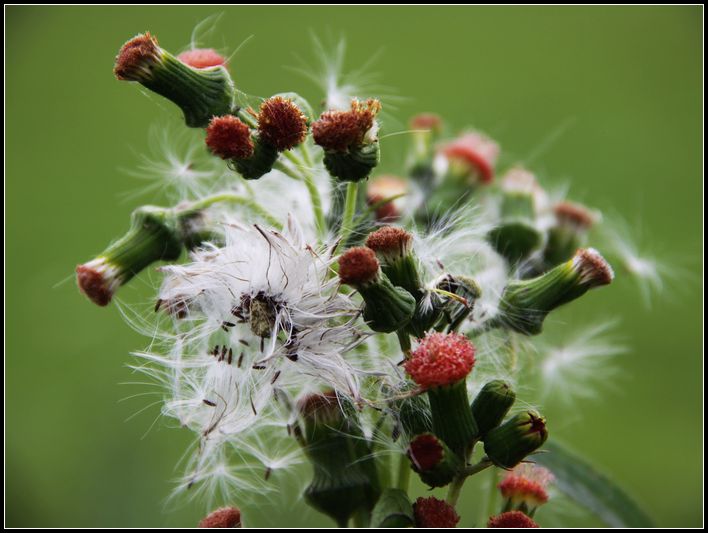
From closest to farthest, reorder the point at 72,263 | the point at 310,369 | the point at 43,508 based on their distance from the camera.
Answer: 1. the point at 310,369
2. the point at 43,508
3. the point at 72,263

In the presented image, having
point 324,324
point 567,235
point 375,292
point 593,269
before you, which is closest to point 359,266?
point 375,292

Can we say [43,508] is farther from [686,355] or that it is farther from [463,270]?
[686,355]

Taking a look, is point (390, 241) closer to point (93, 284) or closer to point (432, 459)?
point (432, 459)

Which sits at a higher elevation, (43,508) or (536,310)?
(536,310)

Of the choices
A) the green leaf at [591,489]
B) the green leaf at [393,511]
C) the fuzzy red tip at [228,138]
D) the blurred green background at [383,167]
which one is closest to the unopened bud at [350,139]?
the fuzzy red tip at [228,138]

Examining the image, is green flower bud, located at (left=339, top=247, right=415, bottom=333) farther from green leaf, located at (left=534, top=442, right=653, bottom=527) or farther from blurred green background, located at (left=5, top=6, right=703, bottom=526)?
blurred green background, located at (left=5, top=6, right=703, bottom=526)

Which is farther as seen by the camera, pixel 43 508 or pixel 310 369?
pixel 43 508

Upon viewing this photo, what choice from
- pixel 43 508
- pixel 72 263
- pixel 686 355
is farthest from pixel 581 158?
pixel 43 508

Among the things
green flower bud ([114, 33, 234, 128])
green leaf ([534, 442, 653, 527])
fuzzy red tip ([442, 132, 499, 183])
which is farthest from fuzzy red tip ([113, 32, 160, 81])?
green leaf ([534, 442, 653, 527])
